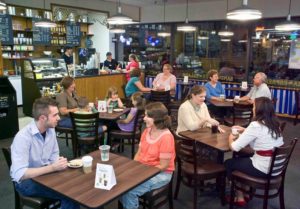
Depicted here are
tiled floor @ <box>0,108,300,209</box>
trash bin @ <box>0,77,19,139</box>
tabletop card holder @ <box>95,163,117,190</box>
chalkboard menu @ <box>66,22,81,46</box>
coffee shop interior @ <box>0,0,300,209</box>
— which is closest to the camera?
tabletop card holder @ <box>95,163,117,190</box>

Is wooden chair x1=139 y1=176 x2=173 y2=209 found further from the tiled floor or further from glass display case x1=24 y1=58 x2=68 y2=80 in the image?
glass display case x1=24 y1=58 x2=68 y2=80

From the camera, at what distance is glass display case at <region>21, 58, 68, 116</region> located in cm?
659

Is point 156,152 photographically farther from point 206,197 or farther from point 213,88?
point 213,88

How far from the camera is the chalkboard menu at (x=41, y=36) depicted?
878 centimetres

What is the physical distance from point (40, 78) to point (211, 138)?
4702 mm

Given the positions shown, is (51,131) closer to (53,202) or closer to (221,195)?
(53,202)

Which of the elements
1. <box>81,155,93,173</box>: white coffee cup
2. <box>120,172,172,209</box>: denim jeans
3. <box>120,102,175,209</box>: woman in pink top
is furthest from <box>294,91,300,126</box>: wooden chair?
<box>81,155,93,173</box>: white coffee cup

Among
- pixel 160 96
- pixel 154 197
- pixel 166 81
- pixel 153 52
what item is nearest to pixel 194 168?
pixel 154 197

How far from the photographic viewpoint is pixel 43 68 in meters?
6.75

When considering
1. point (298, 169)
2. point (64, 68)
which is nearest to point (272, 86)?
point (298, 169)

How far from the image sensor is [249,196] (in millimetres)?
3260

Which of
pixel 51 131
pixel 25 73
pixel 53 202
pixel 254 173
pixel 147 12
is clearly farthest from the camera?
pixel 147 12

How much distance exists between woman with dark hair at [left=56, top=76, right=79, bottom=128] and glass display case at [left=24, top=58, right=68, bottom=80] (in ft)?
7.82

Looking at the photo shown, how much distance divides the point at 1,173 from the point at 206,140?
288cm
